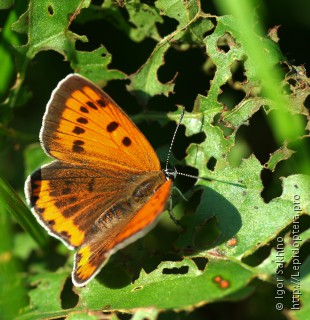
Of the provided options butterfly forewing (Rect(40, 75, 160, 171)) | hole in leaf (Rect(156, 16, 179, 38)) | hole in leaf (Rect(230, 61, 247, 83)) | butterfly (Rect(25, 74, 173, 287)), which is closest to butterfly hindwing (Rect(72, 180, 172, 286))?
butterfly (Rect(25, 74, 173, 287))

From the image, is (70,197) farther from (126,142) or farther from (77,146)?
(126,142)

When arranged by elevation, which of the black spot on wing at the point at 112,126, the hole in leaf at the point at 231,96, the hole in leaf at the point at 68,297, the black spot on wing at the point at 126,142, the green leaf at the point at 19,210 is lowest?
the hole in leaf at the point at 68,297

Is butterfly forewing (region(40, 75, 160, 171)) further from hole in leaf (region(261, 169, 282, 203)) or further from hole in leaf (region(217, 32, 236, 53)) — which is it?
hole in leaf (region(217, 32, 236, 53))

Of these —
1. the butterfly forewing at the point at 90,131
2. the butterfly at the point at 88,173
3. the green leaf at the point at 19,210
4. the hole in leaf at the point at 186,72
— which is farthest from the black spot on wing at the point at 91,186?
the hole in leaf at the point at 186,72

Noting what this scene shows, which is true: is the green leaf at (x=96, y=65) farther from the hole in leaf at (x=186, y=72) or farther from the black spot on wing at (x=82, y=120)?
the black spot on wing at (x=82, y=120)

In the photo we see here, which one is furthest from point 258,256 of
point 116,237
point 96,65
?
point 96,65

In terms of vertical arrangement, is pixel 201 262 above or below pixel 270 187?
below
